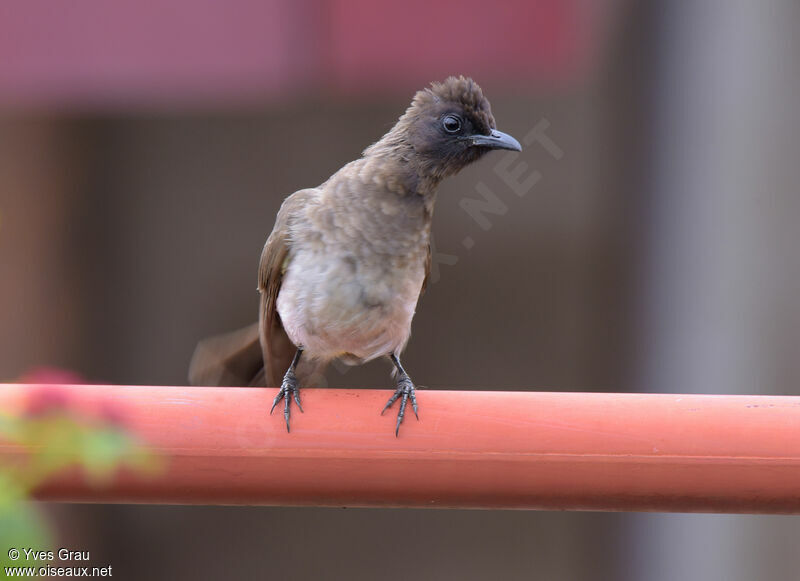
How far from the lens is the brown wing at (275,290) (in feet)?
8.56

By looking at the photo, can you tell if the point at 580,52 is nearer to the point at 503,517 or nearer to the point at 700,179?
the point at 700,179

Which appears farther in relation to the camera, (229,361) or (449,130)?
(229,361)

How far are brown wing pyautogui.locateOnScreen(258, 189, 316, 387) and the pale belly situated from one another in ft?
0.18

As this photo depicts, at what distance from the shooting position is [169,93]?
13.2 feet

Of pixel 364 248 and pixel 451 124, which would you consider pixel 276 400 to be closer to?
pixel 364 248

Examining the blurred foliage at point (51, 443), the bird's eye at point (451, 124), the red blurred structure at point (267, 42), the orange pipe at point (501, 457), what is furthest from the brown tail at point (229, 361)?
the blurred foliage at point (51, 443)

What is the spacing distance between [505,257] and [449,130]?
2.71m

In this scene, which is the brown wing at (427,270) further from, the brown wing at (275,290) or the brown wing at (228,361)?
the brown wing at (228,361)

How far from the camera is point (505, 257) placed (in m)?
5.25

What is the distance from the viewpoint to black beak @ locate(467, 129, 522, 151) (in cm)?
258

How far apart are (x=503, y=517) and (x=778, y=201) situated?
2.32 metres

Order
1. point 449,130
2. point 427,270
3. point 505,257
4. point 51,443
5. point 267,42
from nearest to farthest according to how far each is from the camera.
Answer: point 51,443, point 449,130, point 427,270, point 267,42, point 505,257

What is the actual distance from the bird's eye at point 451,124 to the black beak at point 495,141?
4 cm

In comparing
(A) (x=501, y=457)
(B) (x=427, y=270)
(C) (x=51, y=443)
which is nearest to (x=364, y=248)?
(B) (x=427, y=270)
